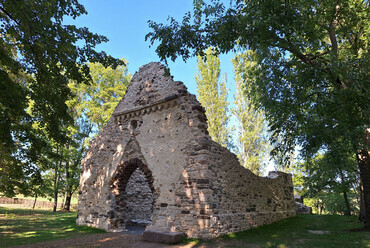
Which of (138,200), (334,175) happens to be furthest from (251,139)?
(138,200)

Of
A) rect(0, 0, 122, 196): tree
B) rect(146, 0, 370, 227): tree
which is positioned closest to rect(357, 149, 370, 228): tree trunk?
rect(146, 0, 370, 227): tree

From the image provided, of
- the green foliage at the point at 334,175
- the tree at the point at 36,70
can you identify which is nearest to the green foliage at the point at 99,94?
the tree at the point at 36,70

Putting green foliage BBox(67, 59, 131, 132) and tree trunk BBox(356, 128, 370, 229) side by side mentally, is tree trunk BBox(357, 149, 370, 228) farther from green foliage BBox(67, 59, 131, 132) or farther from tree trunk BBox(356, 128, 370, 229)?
green foliage BBox(67, 59, 131, 132)

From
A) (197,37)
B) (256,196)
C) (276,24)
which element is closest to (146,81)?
(197,37)

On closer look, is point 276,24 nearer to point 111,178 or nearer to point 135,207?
point 111,178

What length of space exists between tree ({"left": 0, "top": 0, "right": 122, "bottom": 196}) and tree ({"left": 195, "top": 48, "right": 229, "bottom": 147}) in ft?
50.3

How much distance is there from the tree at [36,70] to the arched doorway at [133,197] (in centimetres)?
309

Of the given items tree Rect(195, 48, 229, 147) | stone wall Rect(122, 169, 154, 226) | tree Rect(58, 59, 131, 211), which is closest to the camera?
stone wall Rect(122, 169, 154, 226)

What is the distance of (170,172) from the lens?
8688 millimetres

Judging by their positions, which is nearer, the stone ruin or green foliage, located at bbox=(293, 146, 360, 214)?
the stone ruin

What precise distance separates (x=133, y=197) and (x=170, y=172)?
19.7 feet

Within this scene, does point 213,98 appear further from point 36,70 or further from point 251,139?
point 36,70

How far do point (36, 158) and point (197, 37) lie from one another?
20.9 ft

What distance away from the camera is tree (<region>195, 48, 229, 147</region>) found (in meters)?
22.6
